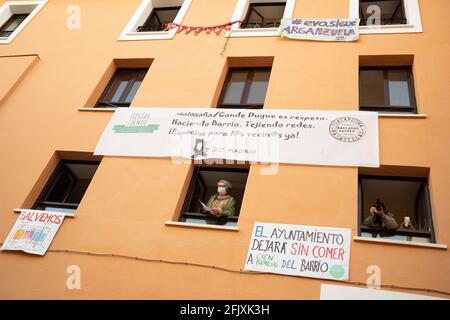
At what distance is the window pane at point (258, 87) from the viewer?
8.92 metres

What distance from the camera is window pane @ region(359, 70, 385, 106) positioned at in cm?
838

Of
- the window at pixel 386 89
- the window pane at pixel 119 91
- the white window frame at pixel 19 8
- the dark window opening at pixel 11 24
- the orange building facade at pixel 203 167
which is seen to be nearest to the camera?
the orange building facade at pixel 203 167

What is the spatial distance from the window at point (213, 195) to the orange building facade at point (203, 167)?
6 cm

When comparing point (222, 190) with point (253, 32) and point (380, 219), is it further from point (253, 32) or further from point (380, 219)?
point (253, 32)

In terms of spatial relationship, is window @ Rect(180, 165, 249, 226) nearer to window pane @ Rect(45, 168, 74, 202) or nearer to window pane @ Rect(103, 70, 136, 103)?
window pane @ Rect(45, 168, 74, 202)

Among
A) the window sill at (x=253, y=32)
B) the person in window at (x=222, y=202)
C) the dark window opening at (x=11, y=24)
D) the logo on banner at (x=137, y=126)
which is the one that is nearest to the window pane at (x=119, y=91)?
the logo on banner at (x=137, y=126)

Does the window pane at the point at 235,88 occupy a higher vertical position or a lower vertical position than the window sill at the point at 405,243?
higher

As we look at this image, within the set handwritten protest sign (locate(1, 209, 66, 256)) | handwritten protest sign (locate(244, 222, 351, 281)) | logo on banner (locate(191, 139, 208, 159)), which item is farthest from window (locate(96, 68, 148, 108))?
handwritten protest sign (locate(244, 222, 351, 281))

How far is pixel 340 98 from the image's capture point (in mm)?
7898

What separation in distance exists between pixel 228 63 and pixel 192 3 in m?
2.95

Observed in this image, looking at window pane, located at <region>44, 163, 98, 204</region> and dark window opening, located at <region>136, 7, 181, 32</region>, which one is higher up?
→ dark window opening, located at <region>136, 7, 181, 32</region>

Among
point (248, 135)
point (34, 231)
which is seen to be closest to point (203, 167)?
point (248, 135)

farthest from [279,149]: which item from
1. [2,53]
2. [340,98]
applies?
[2,53]

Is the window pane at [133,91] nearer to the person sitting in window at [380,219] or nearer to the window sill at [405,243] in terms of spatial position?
the person sitting in window at [380,219]
